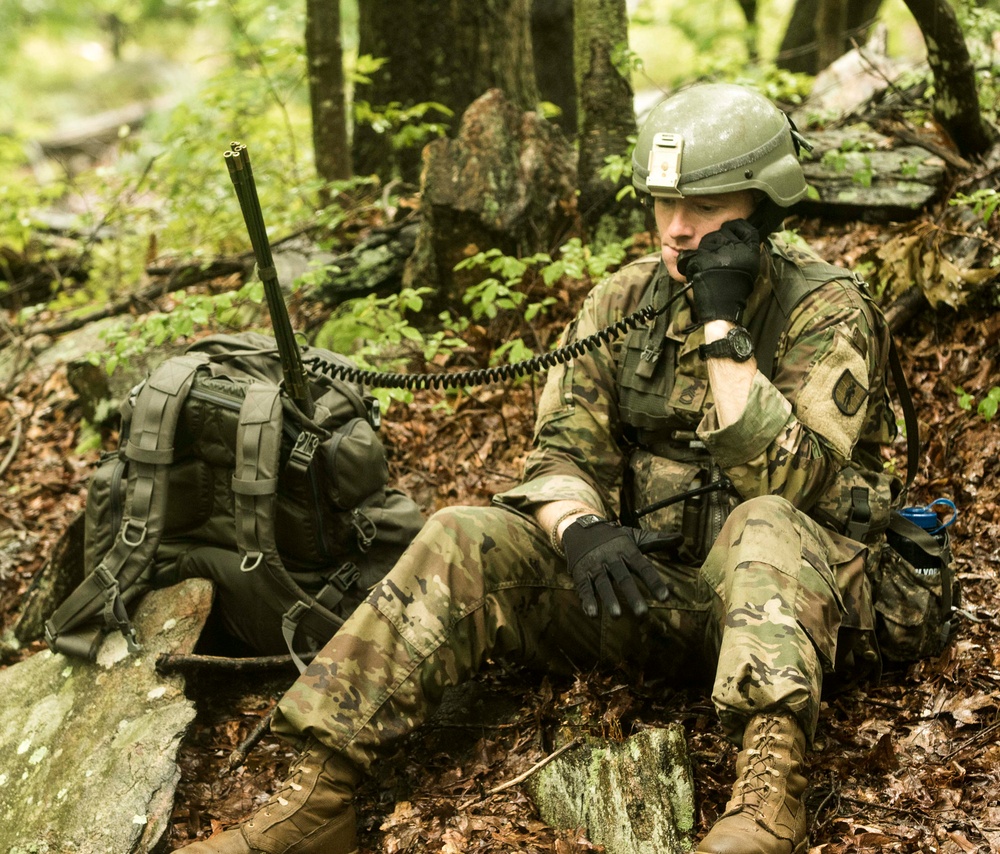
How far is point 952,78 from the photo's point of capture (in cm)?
580

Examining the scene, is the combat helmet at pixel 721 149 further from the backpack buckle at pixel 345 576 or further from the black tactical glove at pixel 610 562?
the backpack buckle at pixel 345 576

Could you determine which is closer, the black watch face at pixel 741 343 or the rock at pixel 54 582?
the black watch face at pixel 741 343

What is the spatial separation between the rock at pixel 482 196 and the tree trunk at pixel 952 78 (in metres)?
2.37

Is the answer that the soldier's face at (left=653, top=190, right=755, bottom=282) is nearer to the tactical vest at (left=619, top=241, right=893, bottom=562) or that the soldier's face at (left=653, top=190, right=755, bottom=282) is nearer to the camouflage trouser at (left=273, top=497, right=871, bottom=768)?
the tactical vest at (left=619, top=241, right=893, bottom=562)

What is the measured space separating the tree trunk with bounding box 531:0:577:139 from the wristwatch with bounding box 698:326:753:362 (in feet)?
22.1

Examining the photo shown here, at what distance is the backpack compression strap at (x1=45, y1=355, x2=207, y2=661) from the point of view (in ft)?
12.5

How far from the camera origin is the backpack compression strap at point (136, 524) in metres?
3.82

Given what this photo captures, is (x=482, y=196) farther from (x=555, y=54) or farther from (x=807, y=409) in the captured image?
(x=555, y=54)

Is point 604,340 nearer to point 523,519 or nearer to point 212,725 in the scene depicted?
point 523,519

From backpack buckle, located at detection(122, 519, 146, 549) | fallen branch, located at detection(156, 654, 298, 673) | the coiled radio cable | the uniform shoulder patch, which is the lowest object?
fallen branch, located at detection(156, 654, 298, 673)

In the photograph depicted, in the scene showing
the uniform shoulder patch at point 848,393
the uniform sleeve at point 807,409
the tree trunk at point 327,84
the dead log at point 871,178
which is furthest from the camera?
the tree trunk at point 327,84

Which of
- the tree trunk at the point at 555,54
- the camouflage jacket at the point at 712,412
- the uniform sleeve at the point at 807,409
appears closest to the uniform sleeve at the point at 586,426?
the camouflage jacket at the point at 712,412

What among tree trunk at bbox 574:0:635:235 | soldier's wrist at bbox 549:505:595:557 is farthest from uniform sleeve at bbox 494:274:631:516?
tree trunk at bbox 574:0:635:235

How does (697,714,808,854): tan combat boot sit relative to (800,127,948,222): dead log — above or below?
below
